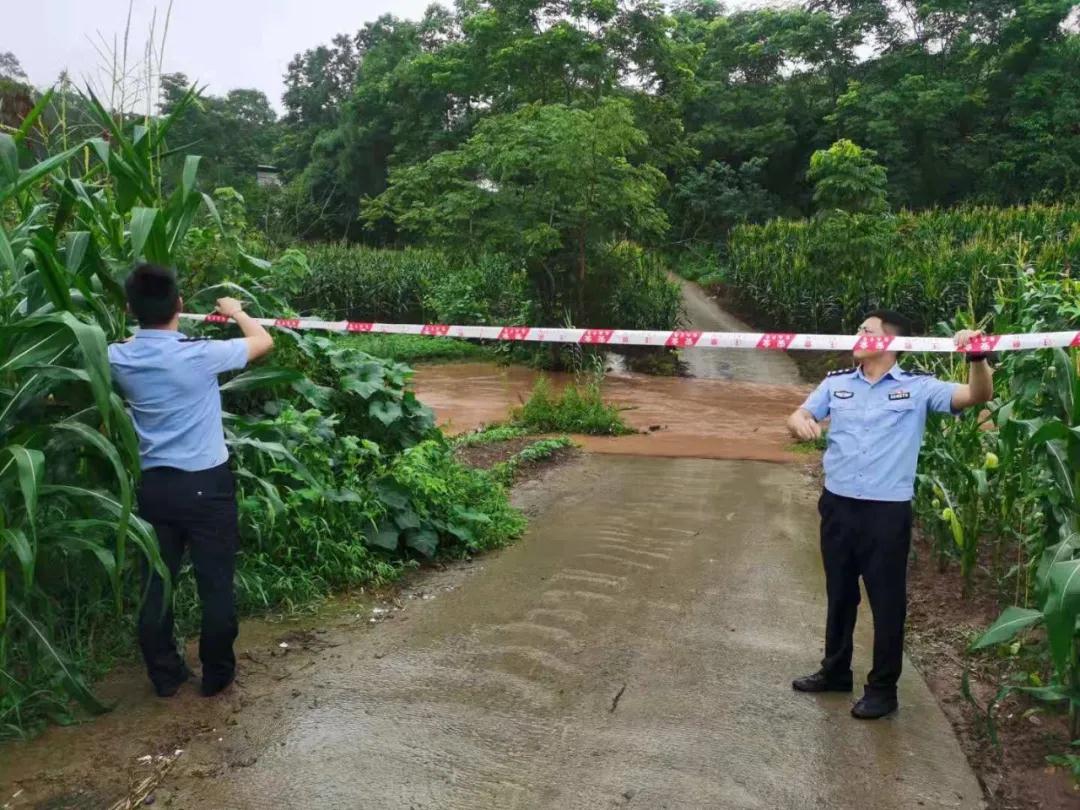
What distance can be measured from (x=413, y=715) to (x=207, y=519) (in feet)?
3.40

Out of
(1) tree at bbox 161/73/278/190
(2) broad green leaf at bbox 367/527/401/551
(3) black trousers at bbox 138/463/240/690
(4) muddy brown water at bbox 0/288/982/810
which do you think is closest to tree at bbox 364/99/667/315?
(4) muddy brown water at bbox 0/288/982/810

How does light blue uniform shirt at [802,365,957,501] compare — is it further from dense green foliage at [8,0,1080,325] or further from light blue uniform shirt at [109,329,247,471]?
dense green foliage at [8,0,1080,325]

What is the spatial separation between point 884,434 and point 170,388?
2631mm

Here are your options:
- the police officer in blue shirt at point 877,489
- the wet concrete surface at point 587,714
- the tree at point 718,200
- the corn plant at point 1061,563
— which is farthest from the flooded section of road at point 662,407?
the tree at point 718,200

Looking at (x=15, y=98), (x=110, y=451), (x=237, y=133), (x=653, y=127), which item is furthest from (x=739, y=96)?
(x=110, y=451)

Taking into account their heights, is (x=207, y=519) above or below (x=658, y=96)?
below

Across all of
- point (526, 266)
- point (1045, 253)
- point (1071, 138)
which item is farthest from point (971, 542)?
point (1071, 138)

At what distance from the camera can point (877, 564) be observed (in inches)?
136

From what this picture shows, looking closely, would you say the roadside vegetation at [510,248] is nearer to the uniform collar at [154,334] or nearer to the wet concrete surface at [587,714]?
the uniform collar at [154,334]

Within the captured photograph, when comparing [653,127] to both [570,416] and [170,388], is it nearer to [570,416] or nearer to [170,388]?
[570,416]

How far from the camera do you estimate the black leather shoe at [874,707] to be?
11.3 feet

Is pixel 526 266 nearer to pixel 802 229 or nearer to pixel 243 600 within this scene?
pixel 802 229

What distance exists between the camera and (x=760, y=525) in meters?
6.24

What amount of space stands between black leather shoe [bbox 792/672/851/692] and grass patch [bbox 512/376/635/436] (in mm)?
6361
